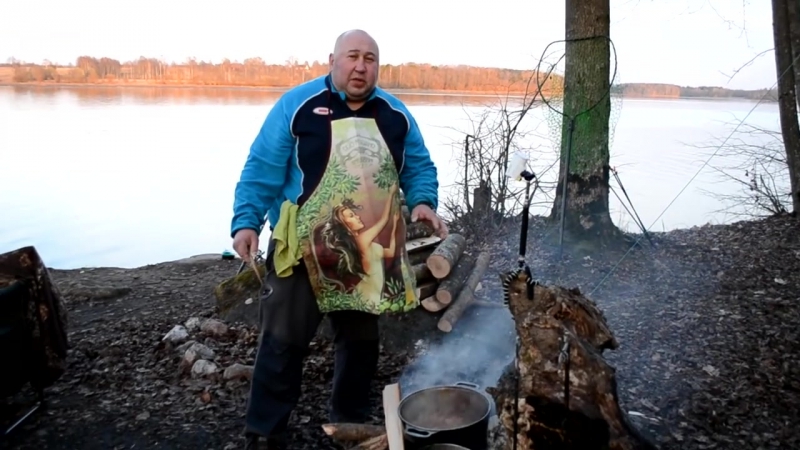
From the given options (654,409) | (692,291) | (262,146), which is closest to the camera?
(262,146)

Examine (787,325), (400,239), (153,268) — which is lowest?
(153,268)

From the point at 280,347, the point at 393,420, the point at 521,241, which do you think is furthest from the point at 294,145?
the point at 393,420

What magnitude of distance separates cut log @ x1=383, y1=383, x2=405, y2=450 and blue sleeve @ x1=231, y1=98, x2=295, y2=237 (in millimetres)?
852

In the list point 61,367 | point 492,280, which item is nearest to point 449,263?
point 492,280

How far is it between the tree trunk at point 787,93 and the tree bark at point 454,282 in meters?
3.77

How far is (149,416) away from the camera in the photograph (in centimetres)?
322

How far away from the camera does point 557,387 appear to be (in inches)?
82.7

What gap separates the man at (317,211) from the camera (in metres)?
2.56

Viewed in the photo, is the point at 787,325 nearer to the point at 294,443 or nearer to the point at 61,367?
the point at 294,443

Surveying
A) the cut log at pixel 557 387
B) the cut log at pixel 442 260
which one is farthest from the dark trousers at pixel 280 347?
the cut log at pixel 442 260

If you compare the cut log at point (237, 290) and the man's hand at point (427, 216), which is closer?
the man's hand at point (427, 216)

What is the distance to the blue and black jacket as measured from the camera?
256cm

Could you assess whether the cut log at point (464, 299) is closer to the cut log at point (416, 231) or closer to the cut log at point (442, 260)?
the cut log at point (442, 260)

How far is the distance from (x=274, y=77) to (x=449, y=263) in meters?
12.6
